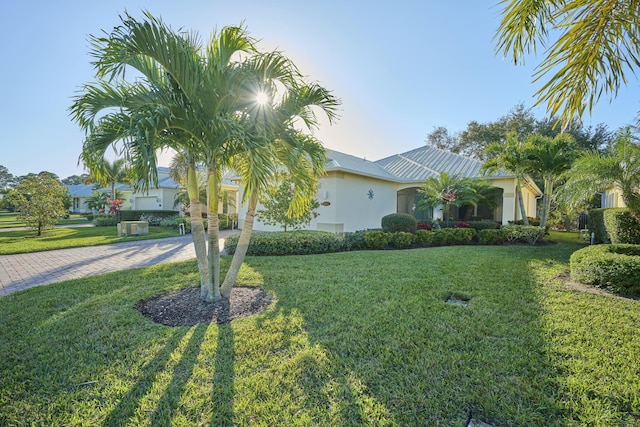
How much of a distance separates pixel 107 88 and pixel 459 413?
571cm

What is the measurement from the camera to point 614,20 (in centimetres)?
362

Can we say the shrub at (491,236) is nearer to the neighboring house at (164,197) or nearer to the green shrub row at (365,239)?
the green shrub row at (365,239)

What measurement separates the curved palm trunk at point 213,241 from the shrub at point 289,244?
4.26 metres

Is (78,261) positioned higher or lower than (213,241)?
lower

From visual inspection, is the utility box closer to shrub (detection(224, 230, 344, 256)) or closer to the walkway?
the walkway

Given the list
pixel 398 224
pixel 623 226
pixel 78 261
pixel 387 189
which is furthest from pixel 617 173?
pixel 78 261

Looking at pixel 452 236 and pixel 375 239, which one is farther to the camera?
pixel 452 236

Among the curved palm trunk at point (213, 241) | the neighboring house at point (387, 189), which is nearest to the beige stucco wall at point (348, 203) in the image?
the neighboring house at point (387, 189)

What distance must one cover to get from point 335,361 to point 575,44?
513 cm

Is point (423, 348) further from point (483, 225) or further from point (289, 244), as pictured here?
point (483, 225)

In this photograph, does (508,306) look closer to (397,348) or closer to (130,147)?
(397,348)

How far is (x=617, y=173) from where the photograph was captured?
715 centimetres

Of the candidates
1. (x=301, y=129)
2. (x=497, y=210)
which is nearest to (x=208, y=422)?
(x=301, y=129)

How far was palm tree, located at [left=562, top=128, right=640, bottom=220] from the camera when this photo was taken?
692 centimetres
